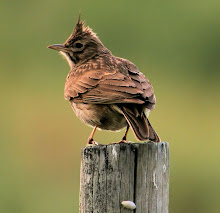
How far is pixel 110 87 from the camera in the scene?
24.6ft

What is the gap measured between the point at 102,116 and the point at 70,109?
8.87 metres

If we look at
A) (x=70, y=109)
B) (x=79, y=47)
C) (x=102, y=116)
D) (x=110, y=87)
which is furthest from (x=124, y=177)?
(x=70, y=109)

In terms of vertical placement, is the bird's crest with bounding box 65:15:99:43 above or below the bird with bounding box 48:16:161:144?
above

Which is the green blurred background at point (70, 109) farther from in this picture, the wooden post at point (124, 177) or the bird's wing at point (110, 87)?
the wooden post at point (124, 177)

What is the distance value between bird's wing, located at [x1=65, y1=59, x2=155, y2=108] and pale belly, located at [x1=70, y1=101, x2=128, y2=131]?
0.10 m

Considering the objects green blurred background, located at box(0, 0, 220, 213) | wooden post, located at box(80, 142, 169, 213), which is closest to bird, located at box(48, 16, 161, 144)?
wooden post, located at box(80, 142, 169, 213)

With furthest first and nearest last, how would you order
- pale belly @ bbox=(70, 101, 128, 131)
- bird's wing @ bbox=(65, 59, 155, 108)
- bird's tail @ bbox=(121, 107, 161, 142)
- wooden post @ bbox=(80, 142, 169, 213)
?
1. pale belly @ bbox=(70, 101, 128, 131)
2. bird's wing @ bbox=(65, 59, 155, 108)
3. bird's tail @ bbox=(121, 107, 161, 142)
4. wooden post @ bbox=(80, 142, 169, 213)

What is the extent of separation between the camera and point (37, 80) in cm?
1831

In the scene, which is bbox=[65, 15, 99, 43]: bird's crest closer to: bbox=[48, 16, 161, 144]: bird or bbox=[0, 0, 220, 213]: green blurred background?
bbox=[48, 16, 161, 144]: bird

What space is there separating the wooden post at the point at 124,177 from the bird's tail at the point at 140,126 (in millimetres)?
608

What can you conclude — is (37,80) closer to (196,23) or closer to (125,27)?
(125,27)

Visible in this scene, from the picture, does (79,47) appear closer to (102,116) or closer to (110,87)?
(102,116)

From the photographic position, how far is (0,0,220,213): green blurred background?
43.1ft

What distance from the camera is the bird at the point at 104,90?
278 inches
